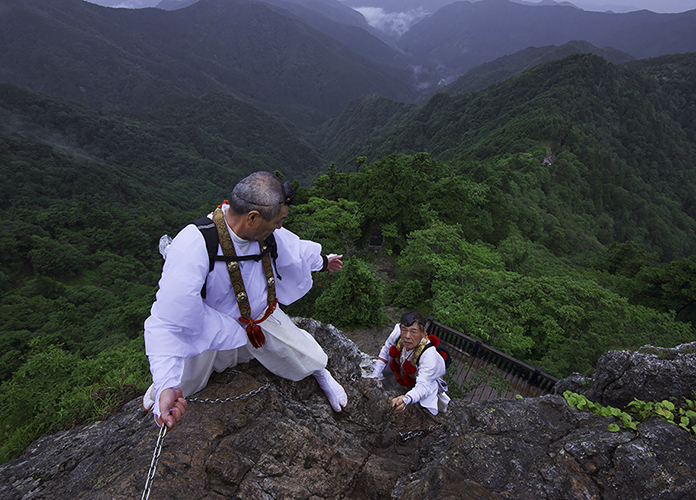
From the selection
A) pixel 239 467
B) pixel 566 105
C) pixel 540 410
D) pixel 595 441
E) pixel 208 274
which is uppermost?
pixel 566 105

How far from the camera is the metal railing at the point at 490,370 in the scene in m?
6.92

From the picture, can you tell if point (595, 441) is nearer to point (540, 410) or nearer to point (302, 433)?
point (540, 410)

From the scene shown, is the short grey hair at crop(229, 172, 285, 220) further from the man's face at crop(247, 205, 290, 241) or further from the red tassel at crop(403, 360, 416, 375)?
the red tassel at crop(403, 360, 416, 375)

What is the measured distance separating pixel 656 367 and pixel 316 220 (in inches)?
526

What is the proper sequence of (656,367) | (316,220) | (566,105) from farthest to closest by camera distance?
(566,105) → (316,220) → (656,367)

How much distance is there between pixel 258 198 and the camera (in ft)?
7.39

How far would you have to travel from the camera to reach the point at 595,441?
7.84 ft

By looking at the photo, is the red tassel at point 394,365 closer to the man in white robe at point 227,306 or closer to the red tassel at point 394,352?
the red tassel at point 394,352

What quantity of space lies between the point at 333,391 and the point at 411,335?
1.07m

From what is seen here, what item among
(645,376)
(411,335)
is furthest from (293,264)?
(645,376)

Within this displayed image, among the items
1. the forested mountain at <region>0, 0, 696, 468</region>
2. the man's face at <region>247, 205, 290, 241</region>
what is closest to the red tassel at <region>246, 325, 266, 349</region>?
the man's face at <region>247, 205, 290, 241</region>

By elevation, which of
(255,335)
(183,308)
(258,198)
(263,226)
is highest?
(258,198)

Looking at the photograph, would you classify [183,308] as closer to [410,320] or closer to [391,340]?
[410,320]

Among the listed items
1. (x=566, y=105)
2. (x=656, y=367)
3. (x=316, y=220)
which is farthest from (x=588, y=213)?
(x=656, y=367)
